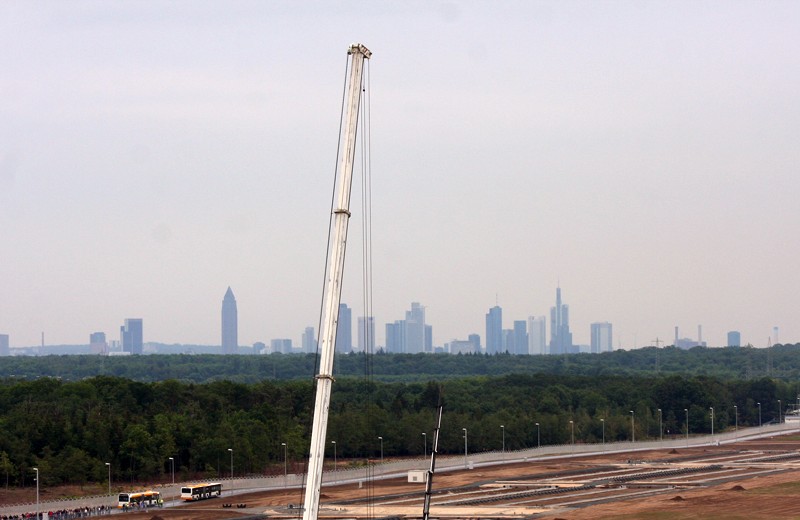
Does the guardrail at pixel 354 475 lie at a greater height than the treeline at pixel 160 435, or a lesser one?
lesser

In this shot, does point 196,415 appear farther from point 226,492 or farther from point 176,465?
point 226,492

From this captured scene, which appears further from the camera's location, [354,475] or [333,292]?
[354,475]

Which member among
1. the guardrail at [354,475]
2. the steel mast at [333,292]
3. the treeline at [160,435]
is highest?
the steel mast at [333,292]

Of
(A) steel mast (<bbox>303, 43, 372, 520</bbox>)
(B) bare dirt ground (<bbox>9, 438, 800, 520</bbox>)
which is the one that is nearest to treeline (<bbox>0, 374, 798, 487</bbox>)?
(B) bare dirt ground (<bbox>9, 438, 800, 520</bbox>)

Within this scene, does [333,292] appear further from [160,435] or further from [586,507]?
[160,435]

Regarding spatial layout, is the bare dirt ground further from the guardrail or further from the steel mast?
the steel mast

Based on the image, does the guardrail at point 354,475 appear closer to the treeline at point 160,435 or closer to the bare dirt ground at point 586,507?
the treeline at point 160,435

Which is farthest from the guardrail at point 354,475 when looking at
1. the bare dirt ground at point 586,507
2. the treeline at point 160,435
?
the bare dirt ground at point 586,507

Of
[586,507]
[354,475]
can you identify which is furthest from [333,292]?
[354,475]
